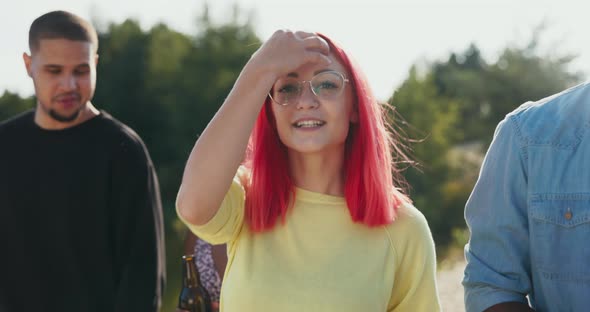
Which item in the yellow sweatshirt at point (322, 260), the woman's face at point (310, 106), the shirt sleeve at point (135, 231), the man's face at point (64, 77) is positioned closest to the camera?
the yellow sweatshirt at point (322, 260)

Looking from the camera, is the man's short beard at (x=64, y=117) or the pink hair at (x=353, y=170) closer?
the pink hair at (x=353, y=170)

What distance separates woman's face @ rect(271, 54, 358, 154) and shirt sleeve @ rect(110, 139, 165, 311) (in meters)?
1.50

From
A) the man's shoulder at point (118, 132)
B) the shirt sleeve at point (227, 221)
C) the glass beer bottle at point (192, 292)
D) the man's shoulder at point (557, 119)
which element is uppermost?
the man's shoulder at point (557, 119)

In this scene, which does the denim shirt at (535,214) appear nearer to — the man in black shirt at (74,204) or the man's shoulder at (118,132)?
the man in black shirt at (74,204)

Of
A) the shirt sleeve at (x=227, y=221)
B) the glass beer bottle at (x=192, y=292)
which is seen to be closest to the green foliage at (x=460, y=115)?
the glass beer bottle at (x=192, y=292)

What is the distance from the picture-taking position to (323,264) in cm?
300

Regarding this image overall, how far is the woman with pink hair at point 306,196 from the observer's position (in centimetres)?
281

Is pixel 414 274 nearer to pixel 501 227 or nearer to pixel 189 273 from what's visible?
pixel 501 227

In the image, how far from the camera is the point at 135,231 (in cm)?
436

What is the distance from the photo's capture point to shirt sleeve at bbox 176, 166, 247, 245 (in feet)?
9.68

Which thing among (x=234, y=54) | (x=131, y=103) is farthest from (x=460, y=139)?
(x=131, y=103)

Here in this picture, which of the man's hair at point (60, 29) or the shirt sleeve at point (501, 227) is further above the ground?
the man's hair at point (60, 29)

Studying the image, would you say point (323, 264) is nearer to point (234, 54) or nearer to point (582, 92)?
point (582, 92)

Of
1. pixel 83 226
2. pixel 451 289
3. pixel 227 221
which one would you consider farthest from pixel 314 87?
pixel 451 289
